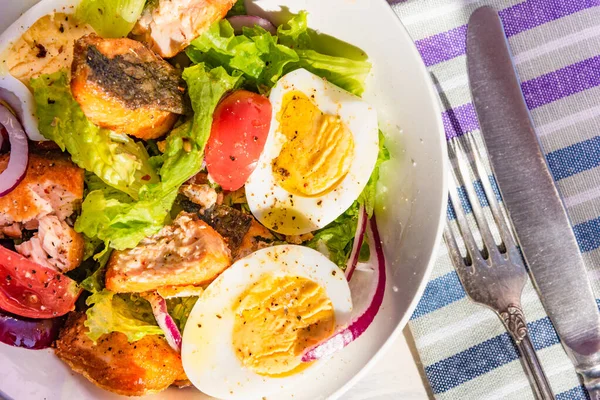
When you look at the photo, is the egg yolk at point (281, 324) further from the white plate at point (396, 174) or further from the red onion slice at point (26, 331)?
the red onion slice at point (26, 331)

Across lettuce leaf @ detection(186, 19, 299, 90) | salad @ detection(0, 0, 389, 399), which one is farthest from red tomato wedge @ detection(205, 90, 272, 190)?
lettuce leaf @ detection(186, 19, 299, 90)

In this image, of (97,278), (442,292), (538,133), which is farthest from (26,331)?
(538,133)

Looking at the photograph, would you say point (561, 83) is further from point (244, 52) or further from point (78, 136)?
point (78, 136)

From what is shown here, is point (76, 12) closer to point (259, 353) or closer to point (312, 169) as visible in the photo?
point (312, 169)

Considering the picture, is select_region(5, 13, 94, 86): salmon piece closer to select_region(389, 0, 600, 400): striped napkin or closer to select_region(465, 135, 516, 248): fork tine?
select_region(389, 0, 600, 400): striped napkin

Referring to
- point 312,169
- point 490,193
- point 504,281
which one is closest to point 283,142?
point 312,169

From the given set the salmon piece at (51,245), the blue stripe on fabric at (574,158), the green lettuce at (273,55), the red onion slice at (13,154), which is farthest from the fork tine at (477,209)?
the red onion slice at (13,154)
